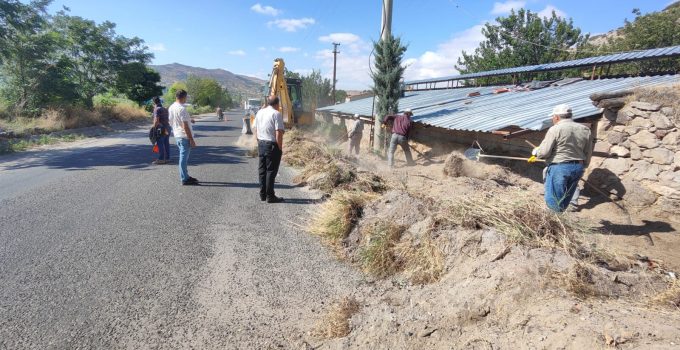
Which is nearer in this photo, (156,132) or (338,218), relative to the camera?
(338,218)

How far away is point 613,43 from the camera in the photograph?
27.2 metres

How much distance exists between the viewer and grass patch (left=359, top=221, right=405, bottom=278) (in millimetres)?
3295

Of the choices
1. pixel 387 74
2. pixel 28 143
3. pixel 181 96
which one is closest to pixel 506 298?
pixel 181 96

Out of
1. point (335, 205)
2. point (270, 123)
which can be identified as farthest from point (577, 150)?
point (270, 123)

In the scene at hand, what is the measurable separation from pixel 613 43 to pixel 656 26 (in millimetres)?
3944

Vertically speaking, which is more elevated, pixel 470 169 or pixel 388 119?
pixel 388 119

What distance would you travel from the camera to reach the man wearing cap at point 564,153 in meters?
4.06

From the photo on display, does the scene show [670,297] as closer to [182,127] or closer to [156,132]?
[182,127]

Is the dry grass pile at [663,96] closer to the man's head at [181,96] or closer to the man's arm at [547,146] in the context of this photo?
the man's arm at [547,146]

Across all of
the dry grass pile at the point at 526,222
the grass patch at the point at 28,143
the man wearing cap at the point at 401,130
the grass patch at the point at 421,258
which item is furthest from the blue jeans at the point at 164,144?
the dry grass pile at the point at 526,222

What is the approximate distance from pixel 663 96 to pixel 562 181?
2896 millimetres

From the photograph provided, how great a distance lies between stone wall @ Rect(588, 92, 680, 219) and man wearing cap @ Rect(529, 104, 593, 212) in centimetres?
222

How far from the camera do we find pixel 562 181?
13.7 feet

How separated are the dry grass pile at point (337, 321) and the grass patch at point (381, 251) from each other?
1.89ft
